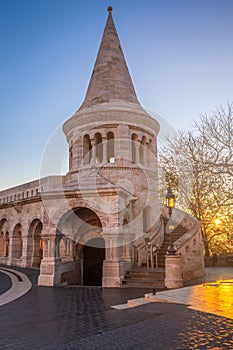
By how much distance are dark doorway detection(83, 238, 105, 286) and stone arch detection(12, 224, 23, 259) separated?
25.3 ft

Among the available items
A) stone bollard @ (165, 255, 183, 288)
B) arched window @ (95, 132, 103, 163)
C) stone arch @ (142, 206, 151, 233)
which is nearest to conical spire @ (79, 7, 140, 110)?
arched window @ (95, 132, 103, 163)

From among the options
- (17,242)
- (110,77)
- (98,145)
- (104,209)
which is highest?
(110,77)

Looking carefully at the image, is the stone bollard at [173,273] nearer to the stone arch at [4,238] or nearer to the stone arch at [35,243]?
the stone arch at [35,243]

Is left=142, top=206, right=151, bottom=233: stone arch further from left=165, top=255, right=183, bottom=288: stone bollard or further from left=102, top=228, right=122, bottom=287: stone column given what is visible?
left=165, top=255, right=183, bottom=288: stone bollard

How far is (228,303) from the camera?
6.65 metres

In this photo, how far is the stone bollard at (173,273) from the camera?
10078 millimetres

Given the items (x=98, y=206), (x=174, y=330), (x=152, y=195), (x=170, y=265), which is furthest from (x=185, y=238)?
(x=174, y=330)

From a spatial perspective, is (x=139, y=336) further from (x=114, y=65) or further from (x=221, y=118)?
(x=114, y=65)

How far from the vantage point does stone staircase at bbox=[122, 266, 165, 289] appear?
34.9 feet

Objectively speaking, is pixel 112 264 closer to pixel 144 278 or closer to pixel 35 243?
pixel 144 278

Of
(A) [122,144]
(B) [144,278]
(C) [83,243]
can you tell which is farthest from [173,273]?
(A) [122,144]

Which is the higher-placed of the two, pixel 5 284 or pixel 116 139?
pixel 116 139

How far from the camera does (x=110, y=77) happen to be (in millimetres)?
19188

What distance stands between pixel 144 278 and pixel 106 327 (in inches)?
247
